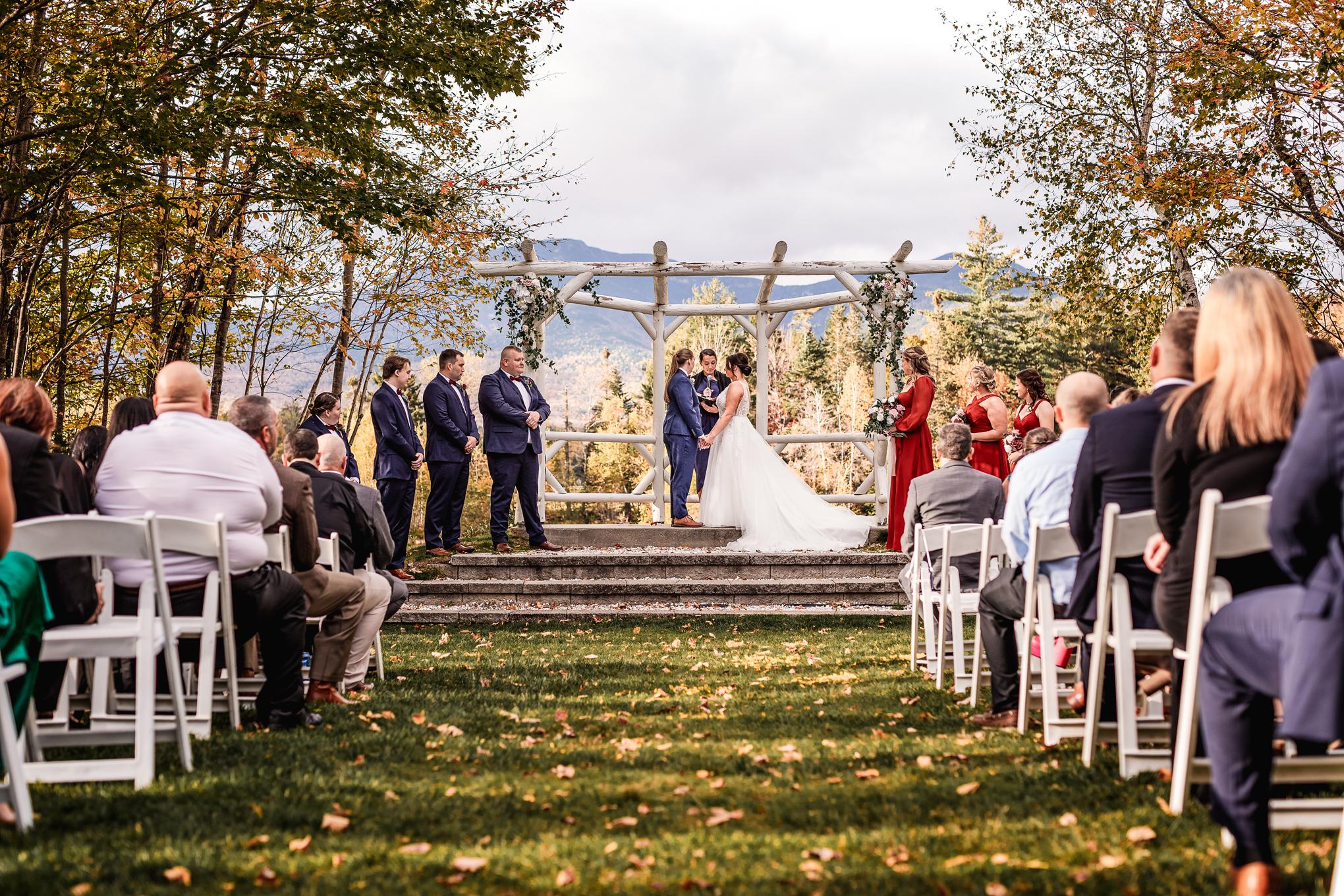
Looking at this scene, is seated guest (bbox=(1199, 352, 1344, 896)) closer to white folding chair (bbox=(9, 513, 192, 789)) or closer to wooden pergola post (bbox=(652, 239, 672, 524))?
white folding chair (bbox=(9, 513, 192, 789))

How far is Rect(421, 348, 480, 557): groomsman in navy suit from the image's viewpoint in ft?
35.0

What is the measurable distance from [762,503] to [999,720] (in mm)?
7573

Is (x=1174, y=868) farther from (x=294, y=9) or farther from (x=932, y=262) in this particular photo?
(x=932, y=262)

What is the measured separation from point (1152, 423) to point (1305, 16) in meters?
10.4

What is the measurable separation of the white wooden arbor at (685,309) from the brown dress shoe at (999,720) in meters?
7.83

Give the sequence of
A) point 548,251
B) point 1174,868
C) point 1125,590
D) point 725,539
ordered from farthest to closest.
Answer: point 548,251, point 725,539, point 1125,590, point 1174,868

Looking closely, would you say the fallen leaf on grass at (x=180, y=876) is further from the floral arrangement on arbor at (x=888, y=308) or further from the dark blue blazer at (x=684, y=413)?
the floral arrangement on arbor at (x=888, y=308)

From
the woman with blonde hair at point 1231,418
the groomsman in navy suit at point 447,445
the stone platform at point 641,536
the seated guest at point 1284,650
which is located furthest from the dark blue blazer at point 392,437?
the seated guest at point 1284,650

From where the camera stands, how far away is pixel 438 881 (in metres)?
2.60

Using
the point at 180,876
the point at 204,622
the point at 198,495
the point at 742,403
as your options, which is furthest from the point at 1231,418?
the point at 742,403

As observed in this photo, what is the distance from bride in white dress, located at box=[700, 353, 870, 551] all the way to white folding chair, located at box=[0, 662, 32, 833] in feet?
30.5

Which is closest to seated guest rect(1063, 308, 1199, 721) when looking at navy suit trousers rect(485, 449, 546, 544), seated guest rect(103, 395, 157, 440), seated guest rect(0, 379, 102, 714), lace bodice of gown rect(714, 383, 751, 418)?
seated guest rect(0, 379, 102, 714)

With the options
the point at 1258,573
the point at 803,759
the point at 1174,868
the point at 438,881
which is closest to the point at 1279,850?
the point at 1174,868

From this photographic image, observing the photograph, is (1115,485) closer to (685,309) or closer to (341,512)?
(341,512)
